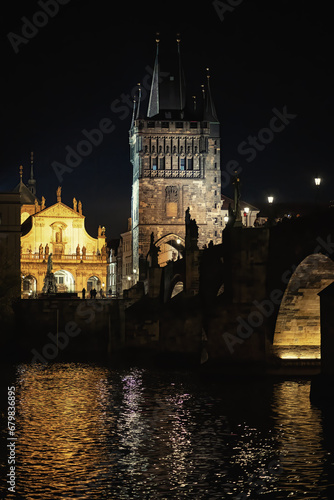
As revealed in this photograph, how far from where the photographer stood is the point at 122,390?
1399 inches

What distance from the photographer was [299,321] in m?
37.0

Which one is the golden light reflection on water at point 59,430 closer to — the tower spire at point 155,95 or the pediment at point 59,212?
the tower spire at point 155,95

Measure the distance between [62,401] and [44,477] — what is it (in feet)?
40.5

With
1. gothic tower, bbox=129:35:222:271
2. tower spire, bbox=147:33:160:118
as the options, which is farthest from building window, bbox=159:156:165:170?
tower spire, bbox=147:33:160:118

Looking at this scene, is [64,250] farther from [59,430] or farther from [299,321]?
[59,430]

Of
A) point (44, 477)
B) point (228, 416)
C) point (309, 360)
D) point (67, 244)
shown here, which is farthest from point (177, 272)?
point (67, 244)

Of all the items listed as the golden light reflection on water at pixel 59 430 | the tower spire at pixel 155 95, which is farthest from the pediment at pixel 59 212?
the golden light reflection on water at pixel 59 430

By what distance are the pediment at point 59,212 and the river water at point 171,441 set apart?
70.9m

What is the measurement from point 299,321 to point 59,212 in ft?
241

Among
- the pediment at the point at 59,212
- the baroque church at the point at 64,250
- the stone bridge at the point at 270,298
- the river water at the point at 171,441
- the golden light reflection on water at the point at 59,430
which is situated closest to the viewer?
the river water at the point at 171,441

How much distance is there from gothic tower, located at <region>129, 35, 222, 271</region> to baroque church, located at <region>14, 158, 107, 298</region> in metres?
10.1

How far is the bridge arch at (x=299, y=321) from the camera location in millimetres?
36375

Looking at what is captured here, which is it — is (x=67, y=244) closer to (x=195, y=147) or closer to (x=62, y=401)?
(x=195, y=147)

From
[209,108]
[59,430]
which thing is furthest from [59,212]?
[59,430]
